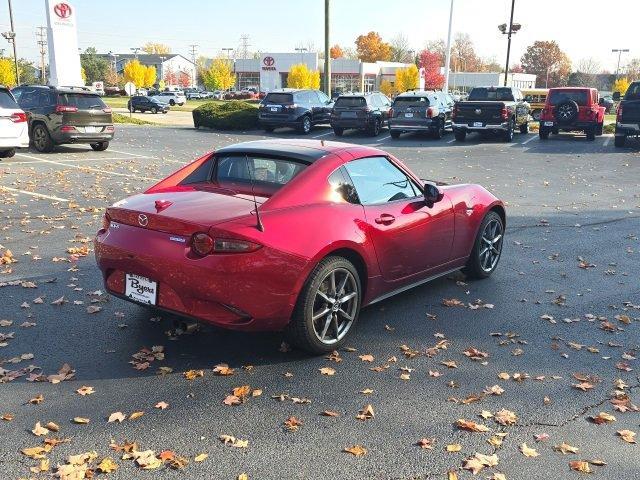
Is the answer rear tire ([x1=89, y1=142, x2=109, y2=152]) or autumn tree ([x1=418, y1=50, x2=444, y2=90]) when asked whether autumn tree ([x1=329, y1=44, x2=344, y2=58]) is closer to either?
autumn tree ([x1=418, y1=50, x2=444, y2=90])

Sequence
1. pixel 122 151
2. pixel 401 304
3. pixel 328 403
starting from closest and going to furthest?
pixel 328 403
pixel 401 304
pixel 122 151

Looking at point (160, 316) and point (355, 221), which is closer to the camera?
point (355, 221)

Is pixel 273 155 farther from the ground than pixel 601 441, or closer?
farther from the ground

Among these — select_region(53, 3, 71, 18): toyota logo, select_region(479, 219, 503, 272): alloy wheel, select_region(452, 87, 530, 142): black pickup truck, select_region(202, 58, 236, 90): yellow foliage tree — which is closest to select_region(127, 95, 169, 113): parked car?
select_region(53, 3, 71, 18): toyota logo

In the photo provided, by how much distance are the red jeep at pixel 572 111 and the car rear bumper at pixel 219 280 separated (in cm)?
2174

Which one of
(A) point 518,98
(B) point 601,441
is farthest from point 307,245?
(A) point 518,98

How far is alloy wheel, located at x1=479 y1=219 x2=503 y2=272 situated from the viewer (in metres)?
6.61

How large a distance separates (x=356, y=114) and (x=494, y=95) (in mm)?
5548

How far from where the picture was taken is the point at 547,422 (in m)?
3.71

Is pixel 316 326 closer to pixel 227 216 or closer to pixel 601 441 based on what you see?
pixel 227 216

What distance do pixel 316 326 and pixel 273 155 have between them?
1.43m

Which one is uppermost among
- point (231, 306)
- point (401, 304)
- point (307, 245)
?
point (307, 245)

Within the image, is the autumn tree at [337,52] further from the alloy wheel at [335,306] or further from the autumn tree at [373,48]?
the alloy wheel at [335,306]

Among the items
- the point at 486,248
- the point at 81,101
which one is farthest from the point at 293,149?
the point at 81,101
